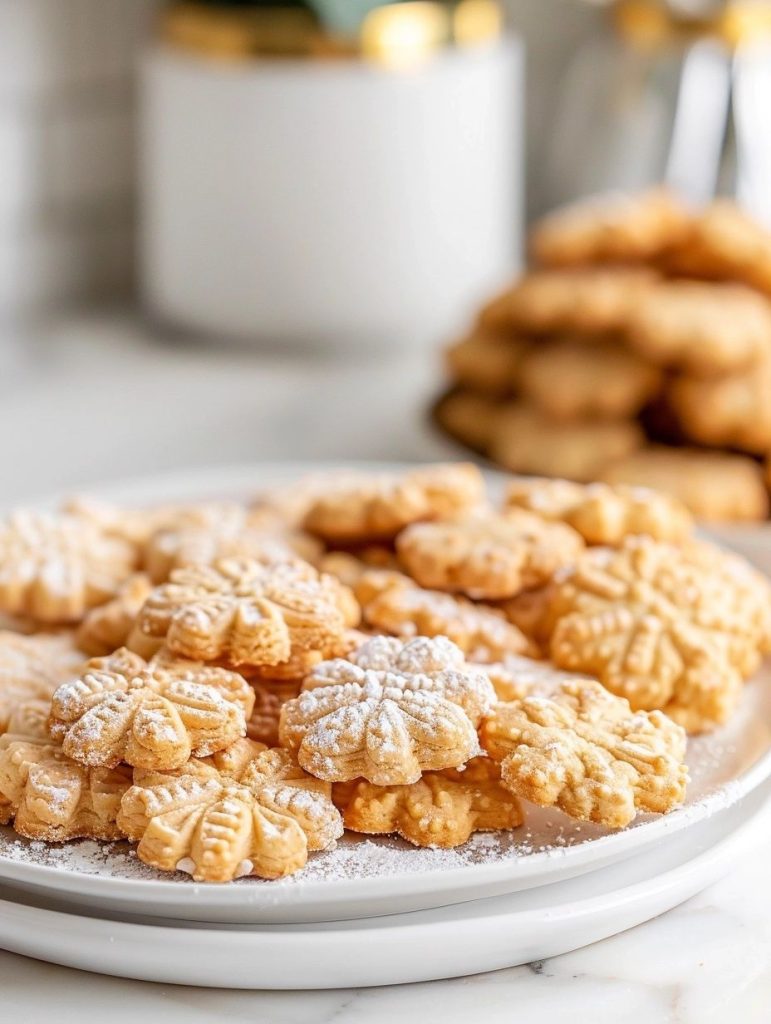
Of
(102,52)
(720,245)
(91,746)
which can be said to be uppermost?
(102,52)

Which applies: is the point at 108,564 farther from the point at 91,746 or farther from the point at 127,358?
the point at 127,358

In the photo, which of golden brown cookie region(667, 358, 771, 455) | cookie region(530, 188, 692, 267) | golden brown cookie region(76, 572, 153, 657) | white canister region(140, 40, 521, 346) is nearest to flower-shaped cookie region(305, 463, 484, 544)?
golden brown cookie region(76, 572, 153, 657)

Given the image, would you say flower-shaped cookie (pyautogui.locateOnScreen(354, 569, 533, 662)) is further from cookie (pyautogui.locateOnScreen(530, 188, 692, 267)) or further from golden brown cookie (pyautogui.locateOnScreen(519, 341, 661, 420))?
cookie (pyautogui.locateOnScreen(530, 188, 692, 267))

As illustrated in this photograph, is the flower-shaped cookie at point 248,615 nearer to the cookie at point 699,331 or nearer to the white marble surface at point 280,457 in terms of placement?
the white marble surface at point 280,457

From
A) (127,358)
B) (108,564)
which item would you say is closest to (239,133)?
(127,358)

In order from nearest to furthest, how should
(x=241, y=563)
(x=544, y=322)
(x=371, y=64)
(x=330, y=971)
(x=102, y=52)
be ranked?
(x=330, y=971) < (x=241, y=563) < (x=544, y=322) < (x=371, y=64) < (x=102, y=52)

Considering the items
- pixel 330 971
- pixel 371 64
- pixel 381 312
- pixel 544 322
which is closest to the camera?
pixel 330 971
